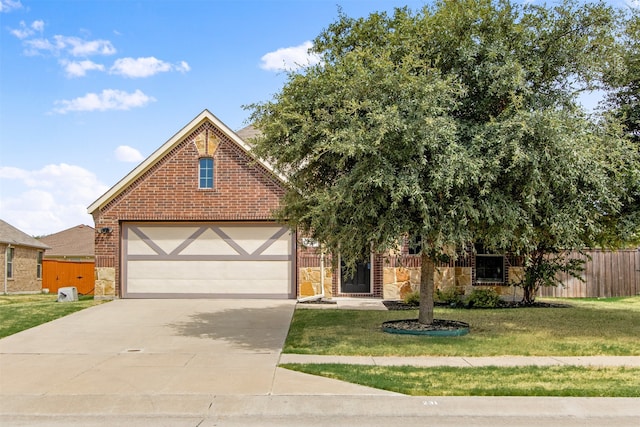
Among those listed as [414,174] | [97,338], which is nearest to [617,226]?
[414,174]

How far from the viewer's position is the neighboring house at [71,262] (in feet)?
90.5

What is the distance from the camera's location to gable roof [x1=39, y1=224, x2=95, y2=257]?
38531mm

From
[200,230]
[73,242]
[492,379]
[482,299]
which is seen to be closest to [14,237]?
[73,242]

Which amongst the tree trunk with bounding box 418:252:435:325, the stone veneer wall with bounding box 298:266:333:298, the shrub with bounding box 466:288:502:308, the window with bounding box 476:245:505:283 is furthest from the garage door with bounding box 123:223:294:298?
the tree trunk with bounding box 418:252:435:325

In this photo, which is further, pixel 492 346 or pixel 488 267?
pixel 488 267

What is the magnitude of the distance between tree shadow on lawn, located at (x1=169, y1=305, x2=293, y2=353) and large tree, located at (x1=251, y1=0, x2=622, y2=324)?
2.27 meters

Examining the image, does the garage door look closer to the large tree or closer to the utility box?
the utility box

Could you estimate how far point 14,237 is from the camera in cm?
2958

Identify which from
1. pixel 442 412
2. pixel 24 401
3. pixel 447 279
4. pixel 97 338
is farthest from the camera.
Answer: pixel 447 279

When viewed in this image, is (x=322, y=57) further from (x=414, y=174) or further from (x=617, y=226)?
(x=617, y=226)

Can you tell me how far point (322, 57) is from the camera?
12.0m

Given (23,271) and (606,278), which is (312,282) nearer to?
(606,278)

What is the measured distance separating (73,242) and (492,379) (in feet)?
122

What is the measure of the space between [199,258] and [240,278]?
1422 mm
